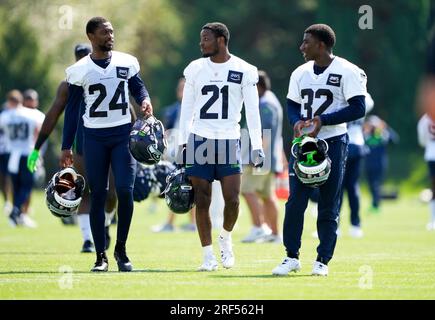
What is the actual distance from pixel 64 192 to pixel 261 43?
153ft

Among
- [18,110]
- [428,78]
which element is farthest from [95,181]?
[18,110]

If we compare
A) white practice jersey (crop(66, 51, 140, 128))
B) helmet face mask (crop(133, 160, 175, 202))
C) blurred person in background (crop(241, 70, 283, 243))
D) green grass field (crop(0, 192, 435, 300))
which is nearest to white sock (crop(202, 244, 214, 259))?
green grass field (crop(0, 192, 435, 300))

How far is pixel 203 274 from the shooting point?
10883 millimetres

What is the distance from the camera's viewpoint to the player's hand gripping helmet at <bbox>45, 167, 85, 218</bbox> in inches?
456

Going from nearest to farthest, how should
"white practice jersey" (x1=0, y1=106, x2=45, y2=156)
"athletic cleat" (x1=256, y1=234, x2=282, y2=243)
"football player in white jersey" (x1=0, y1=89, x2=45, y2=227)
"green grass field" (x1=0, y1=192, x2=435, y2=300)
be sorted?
"green grass field" (x1=0, y1=192, x2=435, y2=300)
"athletic cleat" (x1=256, y1=234, x2=282, y2=243)
"football player in white jersey" (x1=0, y1=89, x2=45, y2=227)
"white practice jersey" (x1=0, y1=106, x2=45, y2=156)

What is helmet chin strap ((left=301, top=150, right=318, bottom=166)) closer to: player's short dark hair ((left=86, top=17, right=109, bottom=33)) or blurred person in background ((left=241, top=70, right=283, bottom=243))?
player's short dark hair ((left=86, top=17, right=109, bottom=33))

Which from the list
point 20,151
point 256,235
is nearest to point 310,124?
point 256,235

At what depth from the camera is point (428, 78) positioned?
616 centimetres

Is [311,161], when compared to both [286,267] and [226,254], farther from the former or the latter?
[226,254]

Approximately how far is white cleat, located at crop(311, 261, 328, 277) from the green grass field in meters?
0.11

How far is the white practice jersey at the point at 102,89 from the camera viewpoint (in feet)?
36.5

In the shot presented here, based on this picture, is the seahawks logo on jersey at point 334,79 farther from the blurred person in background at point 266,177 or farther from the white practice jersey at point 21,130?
the white practice jersey at point 21,130

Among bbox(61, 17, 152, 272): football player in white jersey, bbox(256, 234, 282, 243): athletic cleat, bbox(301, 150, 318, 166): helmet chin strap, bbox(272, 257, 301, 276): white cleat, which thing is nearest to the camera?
bbox(301, 150, 318, 166): helmet chin strap
